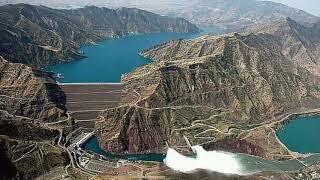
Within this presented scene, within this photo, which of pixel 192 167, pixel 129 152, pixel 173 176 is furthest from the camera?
pixel 129 152

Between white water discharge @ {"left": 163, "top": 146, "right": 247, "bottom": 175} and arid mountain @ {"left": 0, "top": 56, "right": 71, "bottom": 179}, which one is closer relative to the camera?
arid mountain @ {"left": 0, "top": 56, "right": 71, "bottom": 179}

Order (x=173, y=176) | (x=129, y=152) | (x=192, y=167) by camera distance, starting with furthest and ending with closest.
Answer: (x=129, y=152) < (x=192, y=167) < (x=173, y=176)

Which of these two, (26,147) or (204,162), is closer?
(26,147)

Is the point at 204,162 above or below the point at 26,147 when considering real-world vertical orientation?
below

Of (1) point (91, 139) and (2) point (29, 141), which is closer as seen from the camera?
(2) point (29, 141)

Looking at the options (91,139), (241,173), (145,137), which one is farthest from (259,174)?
(91,139)

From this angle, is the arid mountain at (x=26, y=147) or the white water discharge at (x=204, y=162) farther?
the white water discharge at (x=204, y=162)

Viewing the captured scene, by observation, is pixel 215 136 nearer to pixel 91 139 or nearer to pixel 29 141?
pixel 91 139
